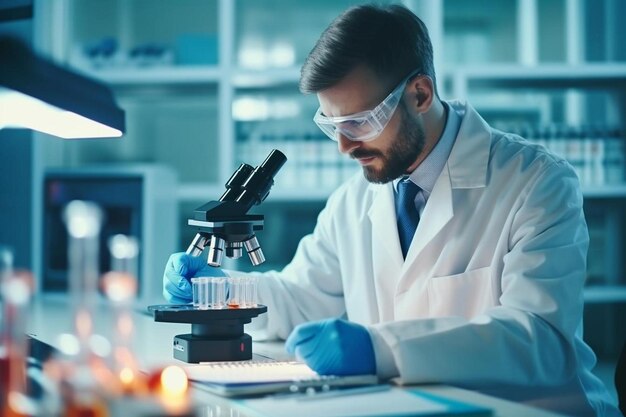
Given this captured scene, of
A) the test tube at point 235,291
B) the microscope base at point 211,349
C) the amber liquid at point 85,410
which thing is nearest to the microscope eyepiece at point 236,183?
the test tube at point 235,291

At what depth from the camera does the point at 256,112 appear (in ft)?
13.5

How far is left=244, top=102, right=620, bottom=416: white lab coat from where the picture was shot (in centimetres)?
138

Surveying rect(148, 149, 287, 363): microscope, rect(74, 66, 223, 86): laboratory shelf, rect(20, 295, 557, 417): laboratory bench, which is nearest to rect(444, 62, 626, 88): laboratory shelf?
rect(74, 66, 223, 86): laboratory shelf

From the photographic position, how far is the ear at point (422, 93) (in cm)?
188

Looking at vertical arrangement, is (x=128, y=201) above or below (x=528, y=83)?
below

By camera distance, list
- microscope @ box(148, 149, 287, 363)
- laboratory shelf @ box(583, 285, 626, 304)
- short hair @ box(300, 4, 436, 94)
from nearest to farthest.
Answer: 1. microscope @ box(148, 149, 287, 363)
2. short hair @ box(300, 4, 436, 94)
3. laboratory shelf @ box(583, 285, 626, 304)

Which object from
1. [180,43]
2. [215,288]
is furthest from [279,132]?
[215,288]

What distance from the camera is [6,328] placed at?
2.75 ft

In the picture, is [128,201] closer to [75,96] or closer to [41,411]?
[75,96]

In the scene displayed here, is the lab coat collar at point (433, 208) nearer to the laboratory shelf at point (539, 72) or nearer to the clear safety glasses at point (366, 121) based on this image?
the clear safety glasses at point (366, 121)

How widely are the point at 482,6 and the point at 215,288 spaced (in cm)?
304

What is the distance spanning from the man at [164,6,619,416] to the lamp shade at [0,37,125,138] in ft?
1.43

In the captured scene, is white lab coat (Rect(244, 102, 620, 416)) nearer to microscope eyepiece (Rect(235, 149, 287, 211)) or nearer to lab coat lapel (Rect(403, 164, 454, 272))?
lab coat lapel (Rect(403, 164, 454, 272))

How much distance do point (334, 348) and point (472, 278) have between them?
65 centimetres
